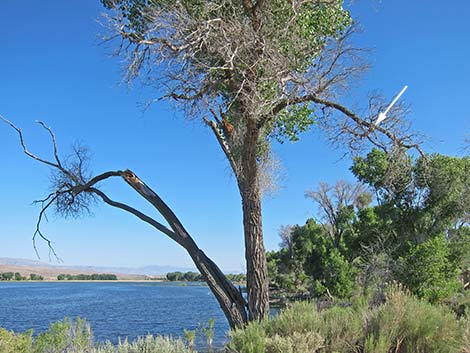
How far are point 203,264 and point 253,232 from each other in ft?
3.61

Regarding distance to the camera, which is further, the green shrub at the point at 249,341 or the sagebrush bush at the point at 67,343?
the sagebrush bush at the point at 67,343

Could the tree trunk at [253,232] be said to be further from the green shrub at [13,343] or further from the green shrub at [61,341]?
the green shrub at [13,343]

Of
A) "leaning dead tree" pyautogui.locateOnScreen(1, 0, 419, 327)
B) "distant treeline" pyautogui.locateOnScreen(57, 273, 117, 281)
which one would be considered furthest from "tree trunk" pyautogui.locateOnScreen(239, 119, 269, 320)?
"distant treeline" pyautogui.locateOnScreen(57, 273, 117, 281)

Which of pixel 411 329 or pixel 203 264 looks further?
pixel 203 264

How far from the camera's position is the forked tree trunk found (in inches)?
304

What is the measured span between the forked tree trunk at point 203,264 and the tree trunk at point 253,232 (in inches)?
11.7

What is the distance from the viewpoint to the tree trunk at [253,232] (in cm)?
751

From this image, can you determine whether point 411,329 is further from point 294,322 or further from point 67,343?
point 67,343

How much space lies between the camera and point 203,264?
8023 millimetres

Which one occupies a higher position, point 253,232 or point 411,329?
point 253,232

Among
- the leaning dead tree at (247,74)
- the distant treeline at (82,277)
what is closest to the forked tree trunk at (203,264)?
the leaning dead tree at (247,74)

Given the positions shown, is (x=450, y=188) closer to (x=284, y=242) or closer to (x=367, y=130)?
(x=367, y=130)

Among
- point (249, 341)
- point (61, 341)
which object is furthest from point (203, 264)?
point (249, 341)

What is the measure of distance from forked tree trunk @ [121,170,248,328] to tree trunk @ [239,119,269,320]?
296mm
